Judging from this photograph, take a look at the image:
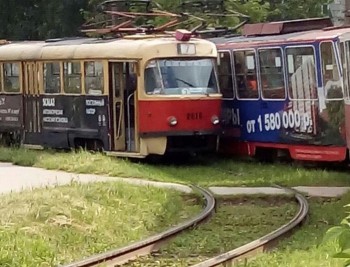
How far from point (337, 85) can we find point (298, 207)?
14.5 ft

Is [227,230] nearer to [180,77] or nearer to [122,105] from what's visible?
[180,77]

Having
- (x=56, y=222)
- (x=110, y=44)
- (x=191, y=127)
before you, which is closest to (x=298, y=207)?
(x=56, y=222)

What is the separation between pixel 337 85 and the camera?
717 inches

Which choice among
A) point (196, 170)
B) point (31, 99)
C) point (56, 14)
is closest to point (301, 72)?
point (196, 170)

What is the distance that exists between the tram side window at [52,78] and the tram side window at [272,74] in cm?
489

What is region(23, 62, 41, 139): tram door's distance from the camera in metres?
23.8

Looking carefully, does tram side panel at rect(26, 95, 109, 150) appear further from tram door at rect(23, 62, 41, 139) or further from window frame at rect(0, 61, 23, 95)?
window frame at rect(0, 61, 23, 95)

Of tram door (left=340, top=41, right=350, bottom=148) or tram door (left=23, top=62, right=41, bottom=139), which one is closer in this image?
tram door (left=340, top=41, right=350, bottom=148)

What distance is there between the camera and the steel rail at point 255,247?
33.2 ft

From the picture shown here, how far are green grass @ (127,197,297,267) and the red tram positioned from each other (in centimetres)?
197

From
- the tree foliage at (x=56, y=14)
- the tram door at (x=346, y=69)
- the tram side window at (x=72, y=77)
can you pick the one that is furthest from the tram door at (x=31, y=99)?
the tree foliage at (x=56, y=14)

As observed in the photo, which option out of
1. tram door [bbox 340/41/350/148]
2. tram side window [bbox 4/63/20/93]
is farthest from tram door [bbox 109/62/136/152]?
tram door [bbox 340/41/350/148]

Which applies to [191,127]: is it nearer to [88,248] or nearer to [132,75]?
[132,75]

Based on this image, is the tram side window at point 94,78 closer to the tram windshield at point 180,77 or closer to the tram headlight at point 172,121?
the tram windshield at point 180,77
